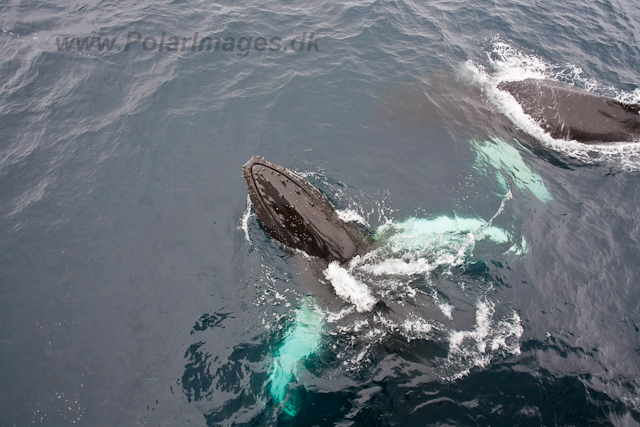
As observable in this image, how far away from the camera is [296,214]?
19.6 meters

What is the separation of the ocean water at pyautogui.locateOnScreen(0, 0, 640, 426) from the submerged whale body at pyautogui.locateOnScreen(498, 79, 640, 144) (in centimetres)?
88

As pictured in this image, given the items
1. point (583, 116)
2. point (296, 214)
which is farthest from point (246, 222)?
point (583, 116)

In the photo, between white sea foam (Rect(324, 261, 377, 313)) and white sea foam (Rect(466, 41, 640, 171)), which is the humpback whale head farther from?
white sea foam (Rect(466, 41, 640, 171))

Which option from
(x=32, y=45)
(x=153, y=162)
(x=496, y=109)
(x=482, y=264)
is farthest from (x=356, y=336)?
(x=32, y=45)

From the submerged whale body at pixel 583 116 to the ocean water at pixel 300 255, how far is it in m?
0.88

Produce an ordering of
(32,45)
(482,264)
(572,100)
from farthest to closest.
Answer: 1. (32,45)
2. (572,100)
3. (482,264)

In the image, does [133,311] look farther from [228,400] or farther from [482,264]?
[482,264]

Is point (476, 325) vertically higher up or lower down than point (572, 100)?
lower down

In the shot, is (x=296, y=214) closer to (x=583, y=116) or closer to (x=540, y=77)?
(x=583, y=116)

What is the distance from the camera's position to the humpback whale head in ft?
64.5

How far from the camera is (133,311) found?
64.0 feet

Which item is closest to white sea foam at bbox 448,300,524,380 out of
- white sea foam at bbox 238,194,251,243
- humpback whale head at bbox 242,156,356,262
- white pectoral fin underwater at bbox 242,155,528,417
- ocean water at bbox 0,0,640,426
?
ocean water at bbox 0,0,640,426

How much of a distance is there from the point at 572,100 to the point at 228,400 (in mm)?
30326

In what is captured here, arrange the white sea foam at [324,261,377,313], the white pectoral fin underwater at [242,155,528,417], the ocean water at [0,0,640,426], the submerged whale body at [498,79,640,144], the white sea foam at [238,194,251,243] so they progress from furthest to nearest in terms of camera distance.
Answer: the submerged whale body at [498,79,640,144] < the white sea foam at [238,194,251,243] < the white sea foam at [324,261,377,313] < the white pectoral fin underwater at [242,155,528,417] < the ocean water at [0,0,640,426]
